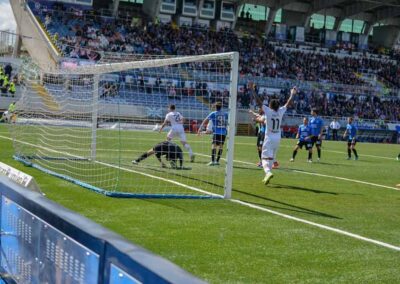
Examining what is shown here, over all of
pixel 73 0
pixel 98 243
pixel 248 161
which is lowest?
pixel 248 161

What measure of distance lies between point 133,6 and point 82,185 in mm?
48224

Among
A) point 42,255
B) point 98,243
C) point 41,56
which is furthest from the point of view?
point 41,56

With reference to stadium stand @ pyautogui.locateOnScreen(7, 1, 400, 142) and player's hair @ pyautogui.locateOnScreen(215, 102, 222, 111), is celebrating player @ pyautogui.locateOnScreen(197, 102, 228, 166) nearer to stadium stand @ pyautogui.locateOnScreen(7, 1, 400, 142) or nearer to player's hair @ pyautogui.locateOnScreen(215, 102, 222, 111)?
player's hair @ pyautogui.locateOnScreen(215, 102, 222, 111)

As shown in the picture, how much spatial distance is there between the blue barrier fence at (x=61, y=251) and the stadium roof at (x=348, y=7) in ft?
188

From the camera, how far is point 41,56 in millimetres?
44156

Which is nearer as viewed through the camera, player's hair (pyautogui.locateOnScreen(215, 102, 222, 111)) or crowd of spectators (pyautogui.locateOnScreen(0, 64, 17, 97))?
player's hair (pyautogui.locateOnScreen(215, 102, 222, 111))

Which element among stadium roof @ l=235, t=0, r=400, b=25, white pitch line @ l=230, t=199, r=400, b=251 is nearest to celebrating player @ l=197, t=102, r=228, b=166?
white pitch line @ l=230, t=199, r=400, b=251

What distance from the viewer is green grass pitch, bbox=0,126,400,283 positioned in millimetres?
6109

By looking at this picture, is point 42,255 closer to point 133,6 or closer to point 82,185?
point 82,185

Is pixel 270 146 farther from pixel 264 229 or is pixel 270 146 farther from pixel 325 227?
pixel 264 229

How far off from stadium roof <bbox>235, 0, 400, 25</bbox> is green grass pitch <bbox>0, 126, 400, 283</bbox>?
166ft

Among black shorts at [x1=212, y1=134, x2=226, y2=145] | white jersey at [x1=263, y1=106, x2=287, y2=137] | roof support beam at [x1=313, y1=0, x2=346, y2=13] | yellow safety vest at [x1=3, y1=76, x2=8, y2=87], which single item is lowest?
black shorts at [x1=212, y1=134, x2=226, y2=145]

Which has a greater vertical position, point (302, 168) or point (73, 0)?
point (73, 0)

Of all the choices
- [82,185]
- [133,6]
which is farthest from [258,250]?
[133,6]
